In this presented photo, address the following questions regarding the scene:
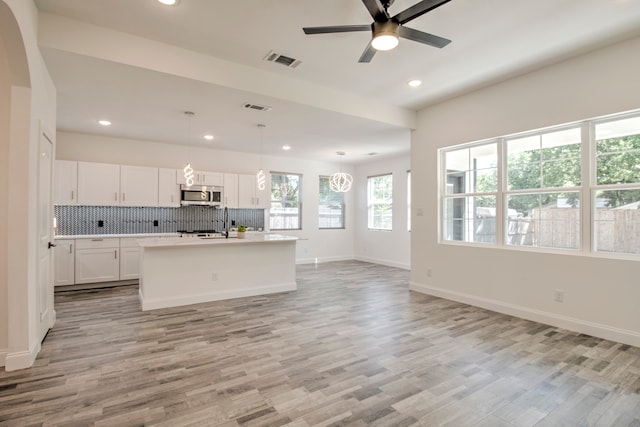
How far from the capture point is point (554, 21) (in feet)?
9.61

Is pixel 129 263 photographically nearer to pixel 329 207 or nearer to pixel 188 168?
pixel 188 168

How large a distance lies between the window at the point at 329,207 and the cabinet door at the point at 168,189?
379 cm

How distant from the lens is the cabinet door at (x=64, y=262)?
17.7 feet

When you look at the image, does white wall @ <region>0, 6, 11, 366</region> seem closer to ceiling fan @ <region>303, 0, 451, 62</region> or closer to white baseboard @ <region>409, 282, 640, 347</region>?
ceiling fan @ <region>303, 0, 451, 62</region>

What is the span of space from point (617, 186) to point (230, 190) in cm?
642

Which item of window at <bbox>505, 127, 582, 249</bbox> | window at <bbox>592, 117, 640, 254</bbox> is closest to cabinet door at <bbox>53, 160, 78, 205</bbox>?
window at <bbox>505, 127, 582, 249</bbox>

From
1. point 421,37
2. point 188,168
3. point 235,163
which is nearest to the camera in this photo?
point 421,37

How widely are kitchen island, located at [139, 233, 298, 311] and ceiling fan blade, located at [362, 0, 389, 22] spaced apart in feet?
11.8

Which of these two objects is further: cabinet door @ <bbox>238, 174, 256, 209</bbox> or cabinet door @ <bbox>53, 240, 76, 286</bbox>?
cabinet door @ <bbox>238, 174, 256, 209</bbox>

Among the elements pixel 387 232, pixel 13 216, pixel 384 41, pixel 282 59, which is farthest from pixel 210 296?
pixel 387 232

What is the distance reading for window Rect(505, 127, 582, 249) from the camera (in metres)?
3.75

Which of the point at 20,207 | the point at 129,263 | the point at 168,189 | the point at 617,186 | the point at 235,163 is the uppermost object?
the point at 235,163

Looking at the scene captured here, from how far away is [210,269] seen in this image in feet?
15.9

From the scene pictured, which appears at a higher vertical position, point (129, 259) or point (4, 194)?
point (4, 194)
